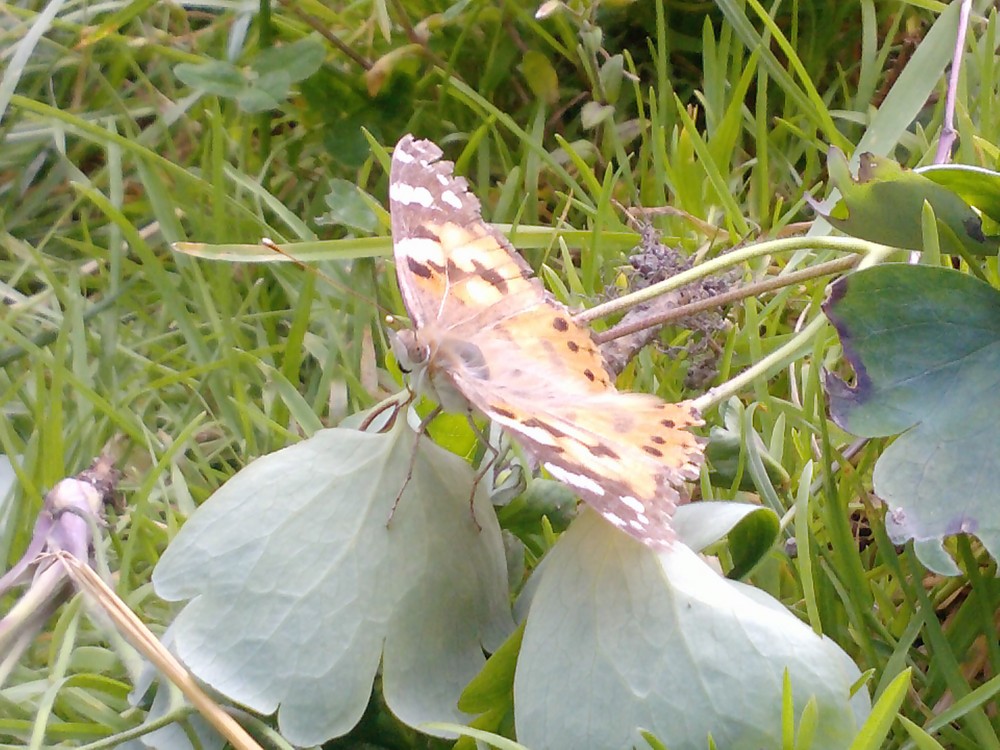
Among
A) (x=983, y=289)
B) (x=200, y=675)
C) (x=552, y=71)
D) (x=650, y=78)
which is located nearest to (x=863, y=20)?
(x=650, y=78)

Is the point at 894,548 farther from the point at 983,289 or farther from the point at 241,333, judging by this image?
the point at 241,333

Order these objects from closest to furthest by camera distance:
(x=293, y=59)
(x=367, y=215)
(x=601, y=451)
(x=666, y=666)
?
(x=666, y=666) → (x=601, y=451) → (x=367, y=215) → (x=293, y=59)

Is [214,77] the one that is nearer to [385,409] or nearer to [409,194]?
[409,194]

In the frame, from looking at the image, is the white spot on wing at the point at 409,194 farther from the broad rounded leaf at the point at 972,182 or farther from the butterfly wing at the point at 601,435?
the broad rounded leaf at the point at 972,182

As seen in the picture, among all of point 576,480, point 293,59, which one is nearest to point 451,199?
point 576,480

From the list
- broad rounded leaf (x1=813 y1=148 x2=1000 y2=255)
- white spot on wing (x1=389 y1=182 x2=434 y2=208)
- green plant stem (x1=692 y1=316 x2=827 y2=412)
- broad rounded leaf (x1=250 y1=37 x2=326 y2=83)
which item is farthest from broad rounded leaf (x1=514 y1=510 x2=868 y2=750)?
broad rounded leaf (x1=250 y1=37 x2=326 y2=83)

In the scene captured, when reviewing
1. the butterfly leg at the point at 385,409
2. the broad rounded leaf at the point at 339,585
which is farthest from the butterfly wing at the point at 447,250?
Answer: the broad rounded leaf at the point at 339,585
